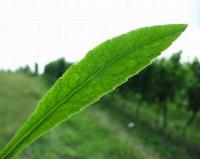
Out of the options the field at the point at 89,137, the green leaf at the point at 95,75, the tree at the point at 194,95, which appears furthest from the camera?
the tree at the point at 194,95

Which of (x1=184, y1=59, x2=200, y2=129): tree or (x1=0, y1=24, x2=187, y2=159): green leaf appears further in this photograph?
(x1=184, y1=59, x2=200, y2=129): tree

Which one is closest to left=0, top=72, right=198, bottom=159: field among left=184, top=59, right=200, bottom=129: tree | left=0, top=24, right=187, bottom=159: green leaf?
left=184, top=59, right=200, bottom=129: tree

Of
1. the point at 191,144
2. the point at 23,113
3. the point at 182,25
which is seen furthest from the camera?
the point at 191,144

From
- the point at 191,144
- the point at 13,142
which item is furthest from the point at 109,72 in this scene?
the point at 191,144

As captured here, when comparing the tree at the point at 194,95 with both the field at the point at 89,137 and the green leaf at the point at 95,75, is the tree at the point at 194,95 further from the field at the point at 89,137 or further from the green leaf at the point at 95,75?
the green leaf at the point at 95,75

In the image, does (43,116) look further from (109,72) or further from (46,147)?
(46,147)

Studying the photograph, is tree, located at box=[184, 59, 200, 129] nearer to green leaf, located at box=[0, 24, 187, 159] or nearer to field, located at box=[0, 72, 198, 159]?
field, located at box=[0, 72, 198, 159]

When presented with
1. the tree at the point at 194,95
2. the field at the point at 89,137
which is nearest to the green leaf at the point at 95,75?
the field at the point at 89,137
